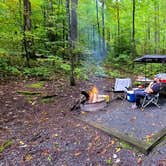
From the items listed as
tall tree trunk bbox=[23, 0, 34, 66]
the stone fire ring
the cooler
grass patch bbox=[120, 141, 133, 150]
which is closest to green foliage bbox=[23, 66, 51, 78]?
tall tree trunk bbox=[23, 0, 34, 66]

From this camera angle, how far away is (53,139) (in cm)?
485

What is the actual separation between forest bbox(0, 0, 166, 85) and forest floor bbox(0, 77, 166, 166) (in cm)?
247

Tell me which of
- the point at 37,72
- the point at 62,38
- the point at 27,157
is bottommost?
the point at 27,157

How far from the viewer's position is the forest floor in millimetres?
3984

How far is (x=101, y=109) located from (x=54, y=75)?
16.1 ft

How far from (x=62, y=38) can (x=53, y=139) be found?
1094 cm

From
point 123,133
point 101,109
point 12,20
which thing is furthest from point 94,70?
point 123,133

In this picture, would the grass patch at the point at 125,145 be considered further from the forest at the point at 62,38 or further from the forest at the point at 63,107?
the forest at the point at 62,38

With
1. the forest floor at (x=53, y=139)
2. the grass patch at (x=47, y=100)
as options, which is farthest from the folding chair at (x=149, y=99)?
the grass patch at (x=47, y=100)

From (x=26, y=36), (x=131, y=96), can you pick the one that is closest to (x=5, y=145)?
(x=131, y=96)

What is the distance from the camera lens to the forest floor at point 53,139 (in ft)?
13.1

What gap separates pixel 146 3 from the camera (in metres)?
17.8

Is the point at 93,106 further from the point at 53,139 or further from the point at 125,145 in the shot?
the point at 125,145

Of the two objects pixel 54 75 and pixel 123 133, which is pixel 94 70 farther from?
pixel 123 133
